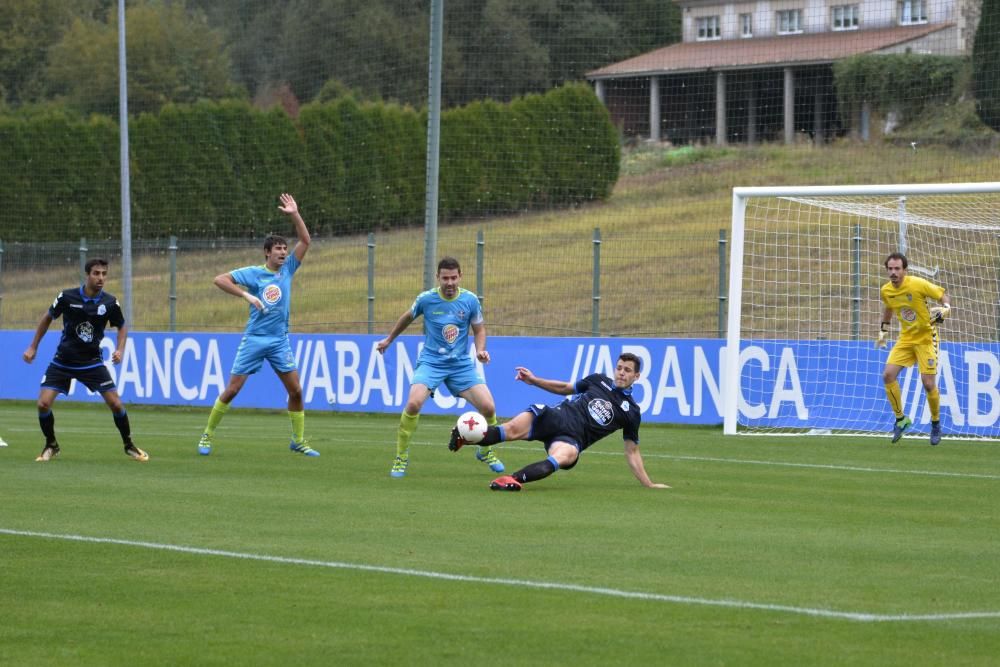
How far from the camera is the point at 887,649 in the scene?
6.34 metres

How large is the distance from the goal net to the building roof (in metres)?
3.98

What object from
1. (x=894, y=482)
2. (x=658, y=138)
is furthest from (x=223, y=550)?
(x=658, y=138)

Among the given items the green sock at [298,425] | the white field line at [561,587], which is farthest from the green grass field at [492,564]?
the green sock at [298,425]

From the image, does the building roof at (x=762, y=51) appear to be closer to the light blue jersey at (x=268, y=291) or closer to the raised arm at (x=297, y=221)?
the raised arm at (x=297, y=221)

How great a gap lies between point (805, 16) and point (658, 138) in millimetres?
4381

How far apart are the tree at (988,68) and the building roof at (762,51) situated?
121 centimetres

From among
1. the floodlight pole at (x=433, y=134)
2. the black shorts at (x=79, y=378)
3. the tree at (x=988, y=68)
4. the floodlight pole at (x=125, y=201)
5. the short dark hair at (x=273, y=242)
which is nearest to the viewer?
the black shorts at (x=79, y=378)

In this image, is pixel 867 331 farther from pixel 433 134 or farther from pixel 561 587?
pixel 561 587

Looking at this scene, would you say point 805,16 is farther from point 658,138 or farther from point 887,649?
point 887,649

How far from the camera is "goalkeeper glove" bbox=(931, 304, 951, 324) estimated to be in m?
17.4

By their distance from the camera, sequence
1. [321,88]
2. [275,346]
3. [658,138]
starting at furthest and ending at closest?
1. [321,88]
2. [658,138]
3. [275,346]

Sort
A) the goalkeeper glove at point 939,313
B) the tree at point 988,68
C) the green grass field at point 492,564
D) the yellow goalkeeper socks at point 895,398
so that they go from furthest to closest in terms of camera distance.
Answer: the tree at point 988,68 < the yellow goalkeeper socks at point 895,398 < the goalkeeper glove at point 939,313 < the green grass field at point 492,564

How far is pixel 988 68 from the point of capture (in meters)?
23.9

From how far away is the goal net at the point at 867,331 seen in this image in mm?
19016
